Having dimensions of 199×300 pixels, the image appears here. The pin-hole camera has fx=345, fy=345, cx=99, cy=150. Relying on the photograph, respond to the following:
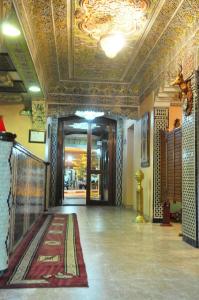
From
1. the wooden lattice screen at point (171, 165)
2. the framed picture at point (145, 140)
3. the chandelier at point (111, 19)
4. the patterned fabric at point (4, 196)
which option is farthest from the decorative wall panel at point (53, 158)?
the patterned fabric at point (4, 196)

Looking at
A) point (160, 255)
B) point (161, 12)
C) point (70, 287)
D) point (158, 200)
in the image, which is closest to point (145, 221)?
point (158, 200)

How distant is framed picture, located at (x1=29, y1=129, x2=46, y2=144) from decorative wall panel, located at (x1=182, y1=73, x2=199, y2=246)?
4.53 m

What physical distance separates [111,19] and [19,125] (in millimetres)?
4676

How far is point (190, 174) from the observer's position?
5.33 m

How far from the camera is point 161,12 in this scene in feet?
17.2

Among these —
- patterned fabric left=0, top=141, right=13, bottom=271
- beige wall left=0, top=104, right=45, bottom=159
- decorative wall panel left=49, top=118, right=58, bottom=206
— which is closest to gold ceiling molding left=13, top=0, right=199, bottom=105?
beige wall left=0, top=104, right=45, bottom=159

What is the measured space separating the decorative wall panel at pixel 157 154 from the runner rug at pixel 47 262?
2571mm

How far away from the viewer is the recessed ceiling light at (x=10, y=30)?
15.6ft

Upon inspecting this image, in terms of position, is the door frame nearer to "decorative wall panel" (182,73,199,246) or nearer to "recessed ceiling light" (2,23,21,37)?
"decorative wall panel" (182,73,199,246)

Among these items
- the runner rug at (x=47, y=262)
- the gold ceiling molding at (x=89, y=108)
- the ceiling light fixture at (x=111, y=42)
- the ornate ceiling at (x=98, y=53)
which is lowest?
the runner rug at (x=47, y=262)

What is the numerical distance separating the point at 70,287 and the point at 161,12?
4.18 meters

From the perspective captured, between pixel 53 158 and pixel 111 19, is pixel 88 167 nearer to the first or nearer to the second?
pixel 53 158

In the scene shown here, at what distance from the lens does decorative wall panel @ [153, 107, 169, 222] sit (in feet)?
25.7

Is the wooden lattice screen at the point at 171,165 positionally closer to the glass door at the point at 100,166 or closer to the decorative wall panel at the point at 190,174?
the decorative wall panel at the point at 190,174
